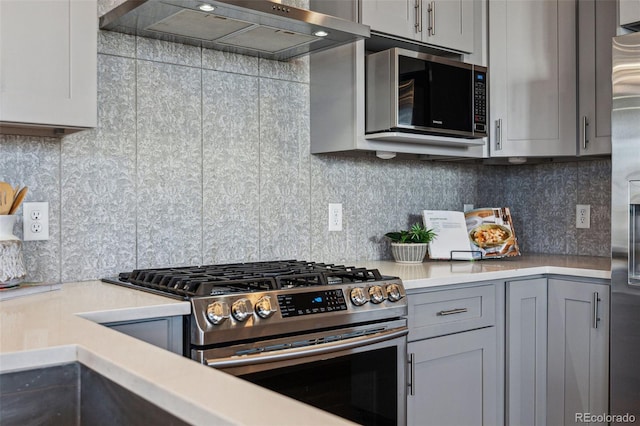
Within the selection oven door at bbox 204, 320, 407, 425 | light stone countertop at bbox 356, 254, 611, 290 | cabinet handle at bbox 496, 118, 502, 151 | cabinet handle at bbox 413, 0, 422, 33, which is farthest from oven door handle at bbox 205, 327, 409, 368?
cabinet handle at bbox 413, 0, 422, 33

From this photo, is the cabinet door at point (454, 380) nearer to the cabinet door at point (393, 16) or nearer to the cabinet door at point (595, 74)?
the cabinet door at point (595, 74)

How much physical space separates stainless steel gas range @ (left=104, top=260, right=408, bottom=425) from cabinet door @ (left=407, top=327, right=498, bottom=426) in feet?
0.34

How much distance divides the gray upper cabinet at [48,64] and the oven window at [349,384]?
91 cm

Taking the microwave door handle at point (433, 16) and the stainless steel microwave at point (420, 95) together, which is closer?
the stainless steel microwave at point (420, 95)

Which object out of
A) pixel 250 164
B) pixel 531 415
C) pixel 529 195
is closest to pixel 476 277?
pixel 531 415

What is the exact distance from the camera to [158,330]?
165 centimetres

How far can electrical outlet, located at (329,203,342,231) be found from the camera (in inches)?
111

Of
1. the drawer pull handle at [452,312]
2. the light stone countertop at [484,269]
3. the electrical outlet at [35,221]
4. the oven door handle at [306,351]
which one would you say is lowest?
the oven door handle at [306,351]

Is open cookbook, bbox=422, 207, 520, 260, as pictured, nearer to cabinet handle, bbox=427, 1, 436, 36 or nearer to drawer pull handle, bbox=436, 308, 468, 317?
drawer pull handle, bbox=436, 308, 468, 317

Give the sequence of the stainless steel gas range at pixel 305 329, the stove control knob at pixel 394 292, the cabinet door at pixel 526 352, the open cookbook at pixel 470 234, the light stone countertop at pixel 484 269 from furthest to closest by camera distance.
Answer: the open cookbook at pixel 470 234, the cabinet door at pixel 526 352, the light stone countertop at pixel 484 269, the stove control knob at pixel 394 292, the stainless steel gas range at pixel 305 329

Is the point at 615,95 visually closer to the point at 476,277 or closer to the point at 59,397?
the point at 476,277

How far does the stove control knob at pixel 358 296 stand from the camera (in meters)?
1.98

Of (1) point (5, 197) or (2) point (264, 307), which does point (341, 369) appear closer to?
(2) point (264, 307)

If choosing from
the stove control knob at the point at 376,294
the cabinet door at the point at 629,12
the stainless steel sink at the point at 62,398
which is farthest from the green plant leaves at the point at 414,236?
the stainless steel sink at the point at 62,398
